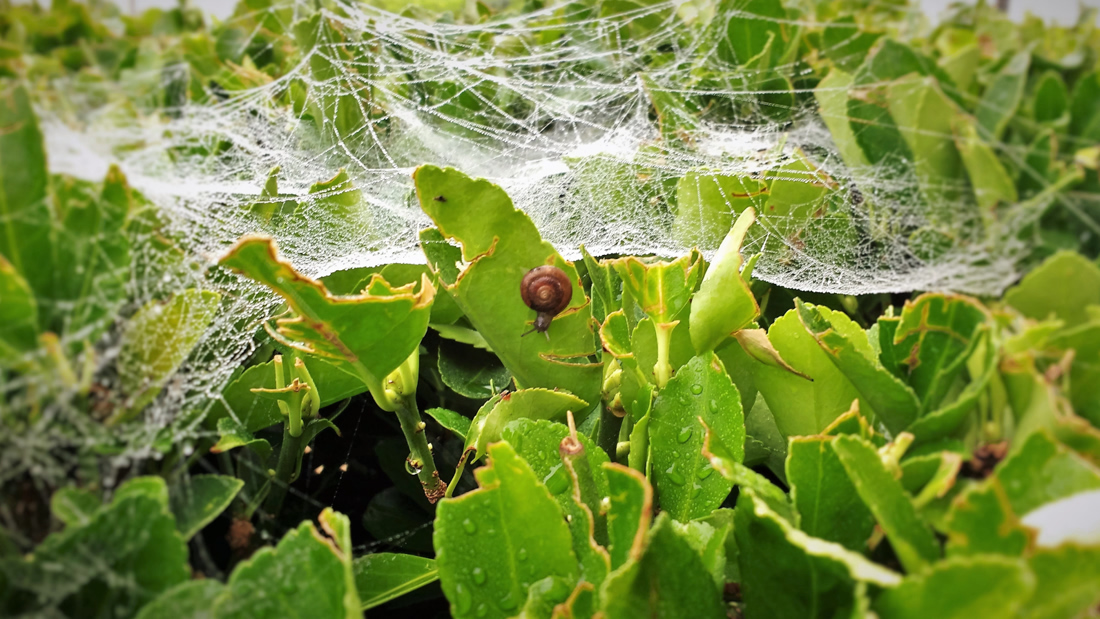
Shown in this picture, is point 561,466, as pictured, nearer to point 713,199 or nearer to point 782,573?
point 782,573

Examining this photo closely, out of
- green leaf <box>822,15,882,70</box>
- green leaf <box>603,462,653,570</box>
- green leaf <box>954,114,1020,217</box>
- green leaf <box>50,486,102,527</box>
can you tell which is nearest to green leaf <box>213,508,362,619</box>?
green leaf <box>50,486,102,527</box>

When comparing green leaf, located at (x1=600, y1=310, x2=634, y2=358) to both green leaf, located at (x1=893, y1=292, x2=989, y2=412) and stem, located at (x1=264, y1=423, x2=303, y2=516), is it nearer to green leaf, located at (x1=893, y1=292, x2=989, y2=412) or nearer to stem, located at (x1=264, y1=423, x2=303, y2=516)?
green leaf, located at (x1=893, y1=292, x2=989, y2=412)

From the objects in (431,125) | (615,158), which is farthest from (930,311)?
(431,125)

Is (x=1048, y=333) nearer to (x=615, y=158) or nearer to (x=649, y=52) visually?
(x=615, y=158)

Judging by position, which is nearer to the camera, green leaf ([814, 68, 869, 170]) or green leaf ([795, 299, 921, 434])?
green leaf ([795, 299, 921, 434])

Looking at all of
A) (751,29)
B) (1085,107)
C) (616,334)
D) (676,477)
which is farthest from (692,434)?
(751,29)

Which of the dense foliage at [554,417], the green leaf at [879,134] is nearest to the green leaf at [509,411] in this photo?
the dense foliage at [554,417]
